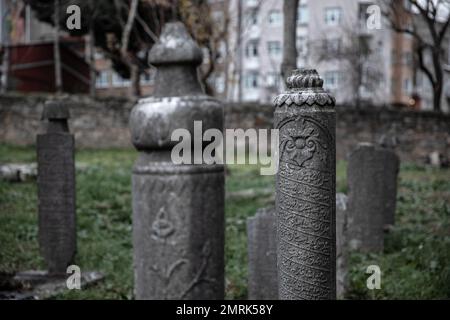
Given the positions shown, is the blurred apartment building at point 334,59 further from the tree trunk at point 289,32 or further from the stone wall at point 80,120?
the tree trunk at point 289,32

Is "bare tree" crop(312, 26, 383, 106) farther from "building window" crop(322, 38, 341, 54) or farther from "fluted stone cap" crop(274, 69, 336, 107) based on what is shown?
"fluted stone cap" crop(274, 69, 336, 107)

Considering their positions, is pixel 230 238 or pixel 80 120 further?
pixel 80 120

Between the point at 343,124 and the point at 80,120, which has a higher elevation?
the point at 80,120

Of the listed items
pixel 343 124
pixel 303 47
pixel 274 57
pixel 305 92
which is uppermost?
pixel 274 57

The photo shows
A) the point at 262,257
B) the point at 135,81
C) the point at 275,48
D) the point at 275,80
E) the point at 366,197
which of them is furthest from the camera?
the point at 275,48

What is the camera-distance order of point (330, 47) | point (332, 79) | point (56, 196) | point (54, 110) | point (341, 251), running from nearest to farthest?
1. point (341, 251)
2. point (56, 196)
3. point (54, 110)
4. point (330, 47)
5. point (332, 79)

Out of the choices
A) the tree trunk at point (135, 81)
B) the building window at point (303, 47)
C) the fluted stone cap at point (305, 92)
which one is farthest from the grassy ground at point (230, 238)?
the building window at point (303, 47)

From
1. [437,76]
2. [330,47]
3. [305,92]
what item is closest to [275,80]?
[330,47]

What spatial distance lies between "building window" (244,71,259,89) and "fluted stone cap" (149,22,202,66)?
38.8m

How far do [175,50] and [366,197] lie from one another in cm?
519

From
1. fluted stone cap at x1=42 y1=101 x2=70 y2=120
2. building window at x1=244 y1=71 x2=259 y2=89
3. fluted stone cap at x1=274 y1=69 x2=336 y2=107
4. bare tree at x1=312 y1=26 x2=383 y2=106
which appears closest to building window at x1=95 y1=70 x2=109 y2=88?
building window at x1=244 y1=71 x2=259 y2=89

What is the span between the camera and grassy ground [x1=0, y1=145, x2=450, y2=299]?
18.2ft

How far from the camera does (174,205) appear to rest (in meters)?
2.64

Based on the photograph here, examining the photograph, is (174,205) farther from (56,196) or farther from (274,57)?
(274,57)
